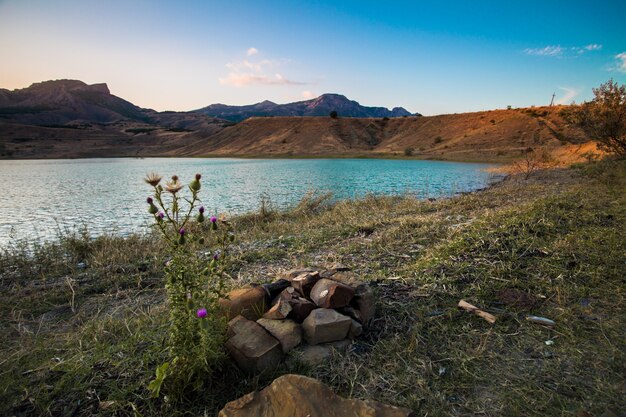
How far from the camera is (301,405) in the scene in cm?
212

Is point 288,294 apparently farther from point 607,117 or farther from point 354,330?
point 607,117

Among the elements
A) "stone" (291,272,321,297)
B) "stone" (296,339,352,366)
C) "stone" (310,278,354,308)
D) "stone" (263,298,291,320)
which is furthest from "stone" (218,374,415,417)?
"stone" (291,272,321,297)

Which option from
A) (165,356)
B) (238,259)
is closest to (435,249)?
(238,259)

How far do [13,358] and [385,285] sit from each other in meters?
4.02

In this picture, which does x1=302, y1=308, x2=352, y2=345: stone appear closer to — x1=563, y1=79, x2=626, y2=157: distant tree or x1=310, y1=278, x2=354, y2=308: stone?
x1=310, y1=278, x2=354, y2=308: stone

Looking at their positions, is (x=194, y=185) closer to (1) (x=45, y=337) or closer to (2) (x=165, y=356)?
(2) (x=165, y=356)

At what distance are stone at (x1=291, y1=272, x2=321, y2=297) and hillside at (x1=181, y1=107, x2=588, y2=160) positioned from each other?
4748 cm

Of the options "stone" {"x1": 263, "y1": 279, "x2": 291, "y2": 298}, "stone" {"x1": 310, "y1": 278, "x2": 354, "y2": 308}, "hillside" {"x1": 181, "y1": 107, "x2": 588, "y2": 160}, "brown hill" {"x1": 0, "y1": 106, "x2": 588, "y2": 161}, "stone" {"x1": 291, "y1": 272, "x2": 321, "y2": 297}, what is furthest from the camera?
"brown hill" {"x1": 0, "y1": 106, "x2": 588, "y2": 161}

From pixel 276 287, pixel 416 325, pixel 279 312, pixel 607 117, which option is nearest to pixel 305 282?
pixel 276 287

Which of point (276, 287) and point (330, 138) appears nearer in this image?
point (276, 287)

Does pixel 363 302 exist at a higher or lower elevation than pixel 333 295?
lower

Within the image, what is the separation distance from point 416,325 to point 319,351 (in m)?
1.09

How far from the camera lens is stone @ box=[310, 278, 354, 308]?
3342mm

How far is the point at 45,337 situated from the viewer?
380 cm
